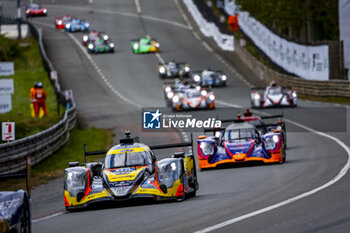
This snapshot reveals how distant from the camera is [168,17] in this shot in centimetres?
9562

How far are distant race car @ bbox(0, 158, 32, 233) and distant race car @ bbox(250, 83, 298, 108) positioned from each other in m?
29.9

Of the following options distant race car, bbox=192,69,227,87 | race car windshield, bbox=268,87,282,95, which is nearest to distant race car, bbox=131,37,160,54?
distant race car, bbox=192,69,227,87

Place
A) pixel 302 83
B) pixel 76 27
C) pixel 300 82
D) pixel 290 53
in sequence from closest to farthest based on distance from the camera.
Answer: pixel 302 83 → pixel 300 82 → pixel 290 53 → pixel 76 27

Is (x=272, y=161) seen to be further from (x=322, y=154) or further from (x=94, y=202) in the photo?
(x=94, y=202)

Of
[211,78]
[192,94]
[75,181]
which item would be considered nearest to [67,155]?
[75,181]

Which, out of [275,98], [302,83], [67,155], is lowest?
[67,155]

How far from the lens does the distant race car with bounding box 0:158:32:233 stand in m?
10.6

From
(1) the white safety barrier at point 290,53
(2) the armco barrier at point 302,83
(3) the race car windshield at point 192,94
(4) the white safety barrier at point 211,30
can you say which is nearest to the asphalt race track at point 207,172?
(4) the white safety barrier at point 211,30

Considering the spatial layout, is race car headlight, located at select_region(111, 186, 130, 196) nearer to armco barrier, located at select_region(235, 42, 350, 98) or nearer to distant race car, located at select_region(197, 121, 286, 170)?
distant race car, located at select_region(197, 121, 286, 170)

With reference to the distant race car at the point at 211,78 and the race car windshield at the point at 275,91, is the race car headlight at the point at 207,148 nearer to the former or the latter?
the race car windshield at the point at 275,91

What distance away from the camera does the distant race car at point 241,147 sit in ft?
69.9

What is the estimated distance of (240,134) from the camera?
2195 cm

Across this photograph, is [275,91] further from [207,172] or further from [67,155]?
[207,172]

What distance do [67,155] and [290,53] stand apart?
32.7 m
